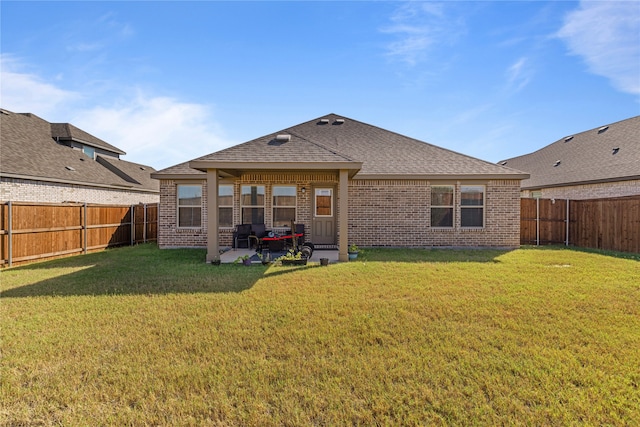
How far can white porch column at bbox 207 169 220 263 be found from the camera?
30.6 ft

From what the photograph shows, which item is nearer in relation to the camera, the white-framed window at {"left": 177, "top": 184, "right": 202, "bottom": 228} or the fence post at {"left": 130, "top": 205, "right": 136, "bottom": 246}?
the white-framed window at {"left": 177, "top": 184, "right": 202, "bottom": 228}

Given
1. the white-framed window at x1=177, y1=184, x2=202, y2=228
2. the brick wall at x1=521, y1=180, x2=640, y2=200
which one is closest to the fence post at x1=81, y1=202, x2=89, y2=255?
the white-framed window at x1=177, y1=184, x2=202, y2=228

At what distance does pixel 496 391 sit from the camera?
3.01 metres

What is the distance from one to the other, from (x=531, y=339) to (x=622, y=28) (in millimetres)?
13225

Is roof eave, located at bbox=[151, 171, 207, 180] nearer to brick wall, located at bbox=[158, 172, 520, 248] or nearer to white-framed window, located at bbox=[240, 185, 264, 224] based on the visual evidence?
brick wall, located at bbox=[158, 172, 520, 248]

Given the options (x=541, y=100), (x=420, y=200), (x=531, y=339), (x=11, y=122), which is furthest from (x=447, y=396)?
(x=11, y=122)

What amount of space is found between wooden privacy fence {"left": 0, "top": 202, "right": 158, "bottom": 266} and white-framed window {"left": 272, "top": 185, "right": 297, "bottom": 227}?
700 centimetres

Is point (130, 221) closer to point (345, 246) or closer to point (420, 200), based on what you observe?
point (345, 246)

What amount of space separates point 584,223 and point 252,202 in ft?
46.8

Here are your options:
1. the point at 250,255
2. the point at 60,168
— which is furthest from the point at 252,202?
the point at 60,168

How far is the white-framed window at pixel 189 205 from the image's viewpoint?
1273cm

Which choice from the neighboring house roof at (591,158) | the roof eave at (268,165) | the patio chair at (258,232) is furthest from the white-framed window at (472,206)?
the patio chair at (258,232)

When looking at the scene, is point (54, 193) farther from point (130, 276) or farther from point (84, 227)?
point (130, 276)

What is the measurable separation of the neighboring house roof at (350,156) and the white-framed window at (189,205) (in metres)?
0.77
